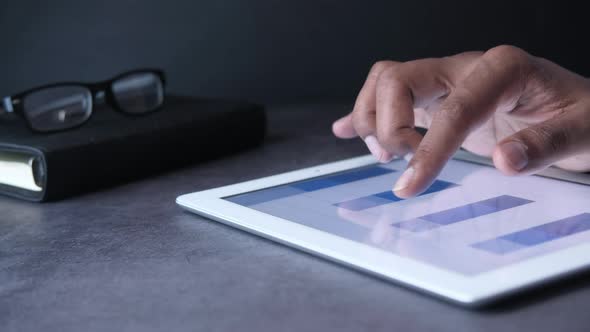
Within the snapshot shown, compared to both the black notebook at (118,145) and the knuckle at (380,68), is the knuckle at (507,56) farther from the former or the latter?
the black notebook at (118,145)

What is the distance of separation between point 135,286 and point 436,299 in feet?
0.77

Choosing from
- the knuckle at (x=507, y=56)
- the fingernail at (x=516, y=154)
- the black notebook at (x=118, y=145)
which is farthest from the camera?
the black notebook at (x=118, y=145)

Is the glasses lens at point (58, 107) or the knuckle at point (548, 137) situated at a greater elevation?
the knuckle at point (548, 137)

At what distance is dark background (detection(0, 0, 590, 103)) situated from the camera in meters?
1.49

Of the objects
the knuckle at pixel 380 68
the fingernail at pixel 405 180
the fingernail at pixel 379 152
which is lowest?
the fingernail at pixel 379 152

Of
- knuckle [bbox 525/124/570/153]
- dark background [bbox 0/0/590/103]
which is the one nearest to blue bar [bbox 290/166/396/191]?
knuckle [bbox 525/124/570/153]

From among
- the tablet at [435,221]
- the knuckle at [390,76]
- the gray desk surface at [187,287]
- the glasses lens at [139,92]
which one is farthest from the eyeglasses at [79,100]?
Result: the knuckle at [390,76]

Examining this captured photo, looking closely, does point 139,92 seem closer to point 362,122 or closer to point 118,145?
point 118,145

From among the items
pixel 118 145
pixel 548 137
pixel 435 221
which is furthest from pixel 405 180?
pixel 118 145

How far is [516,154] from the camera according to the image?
1.98ft

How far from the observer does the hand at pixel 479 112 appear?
0.63 meters

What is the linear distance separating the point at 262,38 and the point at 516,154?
111 cm

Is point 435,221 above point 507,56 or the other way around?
the other way around

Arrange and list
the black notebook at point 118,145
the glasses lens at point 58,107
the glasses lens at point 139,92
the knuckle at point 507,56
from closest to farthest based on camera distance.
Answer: the knuckle at point 507,56 → the black notebook at point 118,145 → the glasses lens at point 58,107 → the glasses lens at point 139,92
